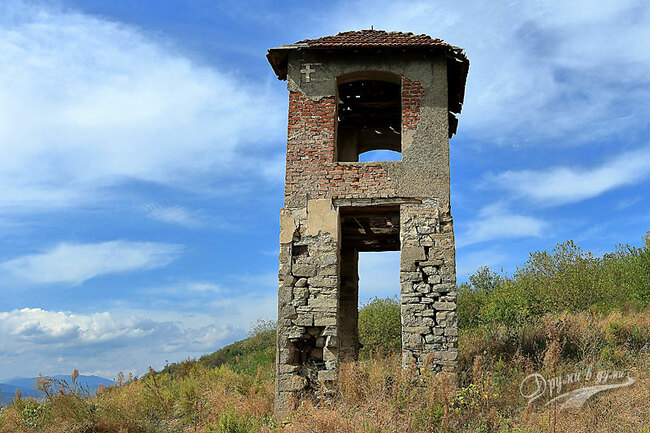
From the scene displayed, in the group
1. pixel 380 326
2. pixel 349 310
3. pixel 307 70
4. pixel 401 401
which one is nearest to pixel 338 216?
pixel 307 70

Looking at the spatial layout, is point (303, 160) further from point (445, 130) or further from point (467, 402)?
point (467, 402)

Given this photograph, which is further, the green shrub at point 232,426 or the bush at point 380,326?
the bush at point 380,326

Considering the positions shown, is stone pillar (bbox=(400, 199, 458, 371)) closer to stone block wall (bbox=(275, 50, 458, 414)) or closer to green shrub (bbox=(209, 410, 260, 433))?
stone block wall (bbox=(275, 50, 458, 414))

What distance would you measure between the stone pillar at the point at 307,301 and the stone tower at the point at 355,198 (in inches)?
0.7

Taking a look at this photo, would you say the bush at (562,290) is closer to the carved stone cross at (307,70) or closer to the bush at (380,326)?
the bush at (380,326)

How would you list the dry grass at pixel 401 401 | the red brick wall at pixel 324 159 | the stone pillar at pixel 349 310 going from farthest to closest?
1. the stone pillar at pixel 349 310
2. the red brick wall at pixel 324 159
3. the dry grass at pixel 401 401

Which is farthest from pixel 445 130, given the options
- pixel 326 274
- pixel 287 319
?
pixel 287 319

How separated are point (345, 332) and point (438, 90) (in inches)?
257

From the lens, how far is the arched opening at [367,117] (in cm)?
1256

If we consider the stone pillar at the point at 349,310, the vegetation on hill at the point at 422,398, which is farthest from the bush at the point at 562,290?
the stone pillar at the point at 349,310

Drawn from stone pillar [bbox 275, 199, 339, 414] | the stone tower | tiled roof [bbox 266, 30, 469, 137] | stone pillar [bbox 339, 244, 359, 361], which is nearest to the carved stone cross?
the stone tower

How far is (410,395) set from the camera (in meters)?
7.68

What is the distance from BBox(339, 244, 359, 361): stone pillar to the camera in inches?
531

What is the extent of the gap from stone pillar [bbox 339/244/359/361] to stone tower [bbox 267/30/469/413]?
2.94 meters
